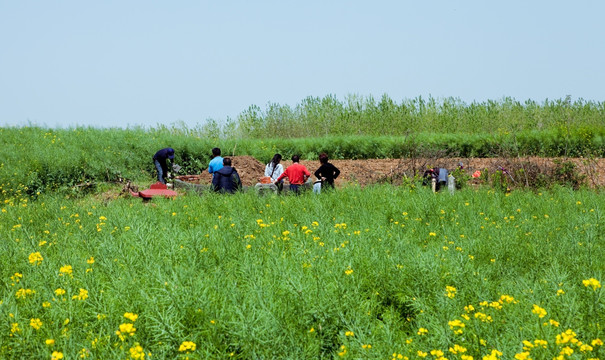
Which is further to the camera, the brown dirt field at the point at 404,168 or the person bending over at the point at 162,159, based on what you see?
the person bending over at the point at 162,159

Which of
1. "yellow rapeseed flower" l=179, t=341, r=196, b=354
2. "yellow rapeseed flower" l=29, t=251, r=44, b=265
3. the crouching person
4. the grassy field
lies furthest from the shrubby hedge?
"yellow rapeseed flower" l=179, t=341, r=196, b=354

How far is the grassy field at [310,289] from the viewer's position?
427 cm

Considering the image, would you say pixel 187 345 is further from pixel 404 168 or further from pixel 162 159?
pixel 162 159

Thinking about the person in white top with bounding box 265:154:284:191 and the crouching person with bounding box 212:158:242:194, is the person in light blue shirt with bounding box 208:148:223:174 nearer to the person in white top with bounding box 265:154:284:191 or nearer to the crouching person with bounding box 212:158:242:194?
the crouching person with bounding box 212:158:242:194

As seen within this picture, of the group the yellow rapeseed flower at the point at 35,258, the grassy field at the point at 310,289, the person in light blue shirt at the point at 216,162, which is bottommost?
the grassy field at the point at 310,289

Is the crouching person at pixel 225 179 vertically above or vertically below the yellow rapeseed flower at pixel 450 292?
above

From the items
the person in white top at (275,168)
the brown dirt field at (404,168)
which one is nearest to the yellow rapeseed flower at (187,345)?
the brown dirt field at (404,168)

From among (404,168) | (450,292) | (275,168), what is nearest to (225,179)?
(275,168)

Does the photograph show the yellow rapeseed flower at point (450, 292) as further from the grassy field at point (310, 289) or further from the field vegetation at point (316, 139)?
the field vegetation at point (316, 139)

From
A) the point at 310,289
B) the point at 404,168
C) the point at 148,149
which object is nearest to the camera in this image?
the point at 310,289

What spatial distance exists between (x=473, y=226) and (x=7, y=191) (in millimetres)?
14435

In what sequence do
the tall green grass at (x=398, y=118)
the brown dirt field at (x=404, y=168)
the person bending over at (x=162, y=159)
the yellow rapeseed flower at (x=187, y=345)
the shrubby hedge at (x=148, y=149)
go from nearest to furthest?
the yellow rapeseed flower at (x=187, y=345)
the brown dirt field at (x=404, y=168)
the person bending over at (x=162, y=159)
the shrubby hedge at (x=148, y=149)
the tall green grass at (x=398, y=118)

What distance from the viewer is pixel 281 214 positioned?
9719mm

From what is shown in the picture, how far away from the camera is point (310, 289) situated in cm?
504
